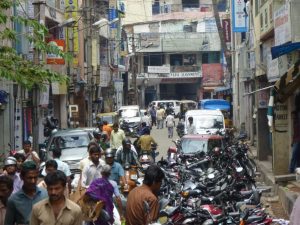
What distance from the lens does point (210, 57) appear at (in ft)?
240

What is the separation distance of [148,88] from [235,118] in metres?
30.7

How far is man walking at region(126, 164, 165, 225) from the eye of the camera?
715 cm

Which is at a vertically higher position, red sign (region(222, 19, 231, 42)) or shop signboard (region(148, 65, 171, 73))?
red sign (region(222, 19, 231, 42))

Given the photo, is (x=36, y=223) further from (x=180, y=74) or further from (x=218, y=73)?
(x=180, y=74)

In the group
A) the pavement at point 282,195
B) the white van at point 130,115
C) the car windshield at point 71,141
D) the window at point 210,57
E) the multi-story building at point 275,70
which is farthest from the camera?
the window at point 210,57

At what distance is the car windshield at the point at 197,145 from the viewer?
2100 cm

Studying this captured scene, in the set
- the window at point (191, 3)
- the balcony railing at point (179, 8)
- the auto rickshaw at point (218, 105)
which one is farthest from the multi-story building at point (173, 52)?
the auto rickshaw at point (218, 105)

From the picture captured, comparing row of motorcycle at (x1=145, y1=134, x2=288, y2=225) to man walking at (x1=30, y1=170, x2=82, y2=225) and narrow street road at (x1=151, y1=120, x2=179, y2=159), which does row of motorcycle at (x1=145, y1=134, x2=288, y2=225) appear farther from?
narrow street road at (x1=151, y1=120, x2=179, y2=159)

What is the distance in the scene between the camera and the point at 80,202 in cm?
948

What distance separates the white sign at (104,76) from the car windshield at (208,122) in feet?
74.5

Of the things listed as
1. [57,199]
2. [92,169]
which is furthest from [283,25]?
[57,199]

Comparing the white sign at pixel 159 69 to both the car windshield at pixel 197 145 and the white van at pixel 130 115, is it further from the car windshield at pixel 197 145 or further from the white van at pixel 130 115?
the car windshield at pixel 197 145

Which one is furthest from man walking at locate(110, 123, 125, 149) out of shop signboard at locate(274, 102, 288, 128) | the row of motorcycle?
shop signboard at locate(274, 102, 288, 128)

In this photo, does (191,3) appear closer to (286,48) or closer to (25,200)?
(286,48)
